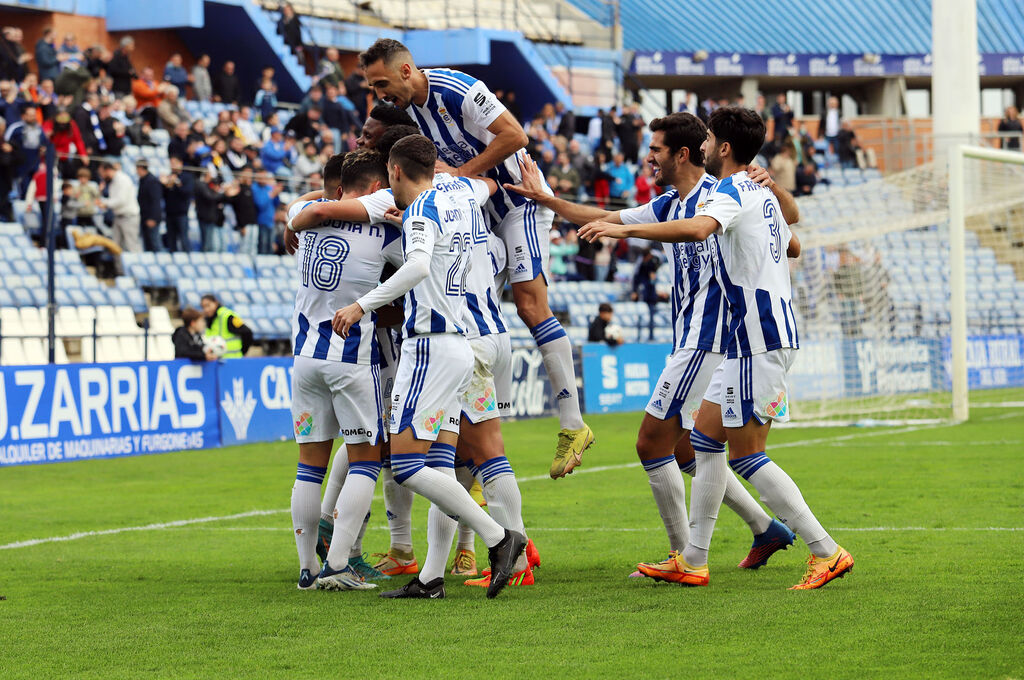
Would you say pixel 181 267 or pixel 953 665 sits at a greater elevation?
pixel 181 267

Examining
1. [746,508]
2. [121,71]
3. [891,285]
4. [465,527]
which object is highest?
[121,71]

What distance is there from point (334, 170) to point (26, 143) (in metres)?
12.1

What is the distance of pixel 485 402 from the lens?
23.0ft

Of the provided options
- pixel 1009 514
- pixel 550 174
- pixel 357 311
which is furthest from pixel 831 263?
pixel 357 311

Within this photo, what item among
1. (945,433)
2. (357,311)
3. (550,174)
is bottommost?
(945,433)

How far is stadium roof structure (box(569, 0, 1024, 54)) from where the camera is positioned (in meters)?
48.1

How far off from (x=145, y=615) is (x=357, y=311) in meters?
1.67

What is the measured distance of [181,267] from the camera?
1936 cm

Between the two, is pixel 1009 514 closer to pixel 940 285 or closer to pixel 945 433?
pixel 945 433

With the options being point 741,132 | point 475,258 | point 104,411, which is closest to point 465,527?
point 475,258

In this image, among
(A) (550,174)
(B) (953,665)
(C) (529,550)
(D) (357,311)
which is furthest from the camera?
(A) (550,174)

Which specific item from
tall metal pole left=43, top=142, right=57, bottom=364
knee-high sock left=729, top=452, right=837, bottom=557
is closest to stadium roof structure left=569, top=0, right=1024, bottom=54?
tall metal pole left=43, top=142, right=57, bottom=364

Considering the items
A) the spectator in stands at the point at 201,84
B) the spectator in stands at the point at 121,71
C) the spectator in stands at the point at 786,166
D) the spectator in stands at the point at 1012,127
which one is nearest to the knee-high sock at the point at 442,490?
the spectator in stands at the point at 121,71

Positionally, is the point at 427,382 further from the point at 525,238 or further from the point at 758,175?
the point at 758,175
